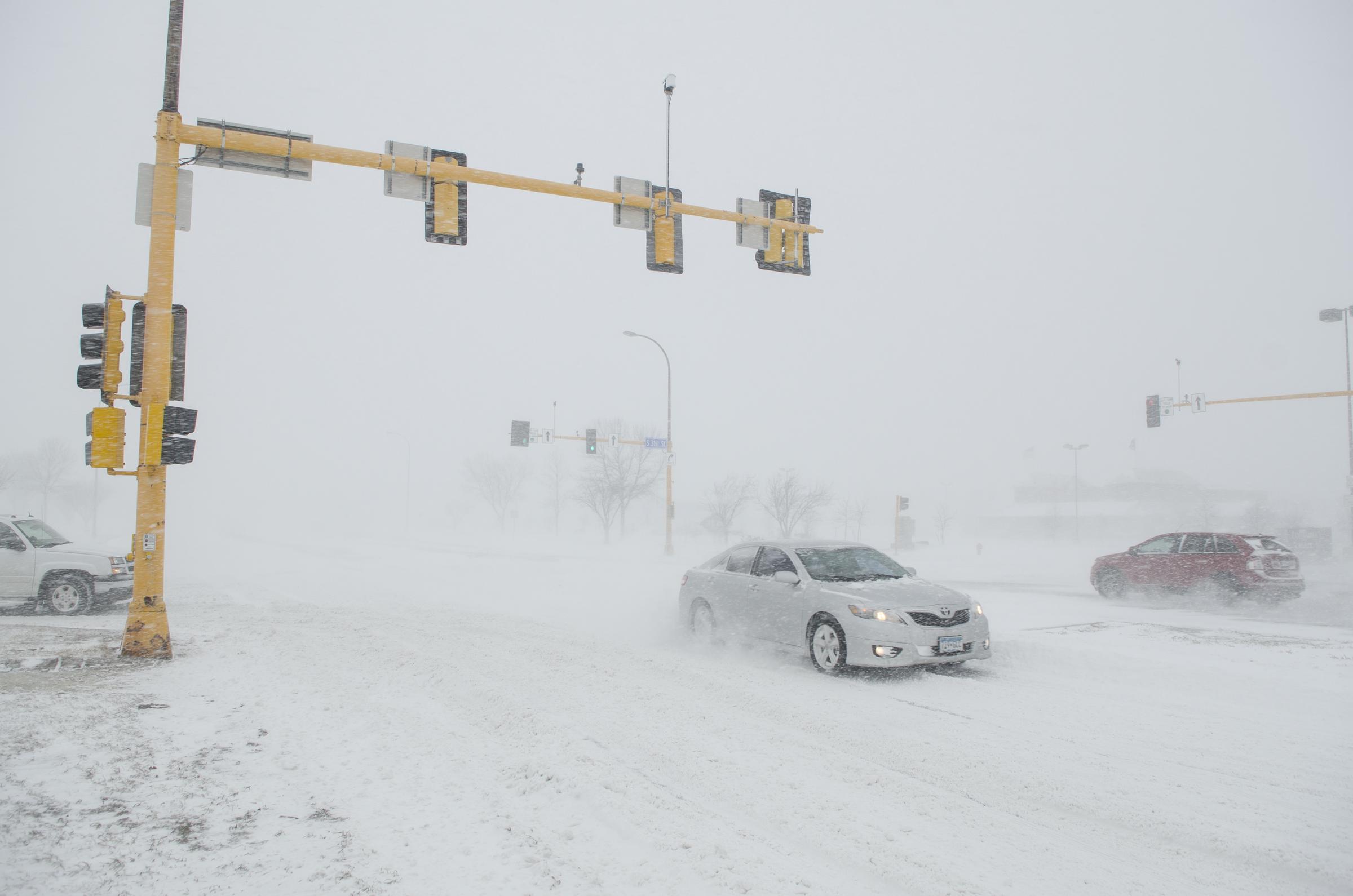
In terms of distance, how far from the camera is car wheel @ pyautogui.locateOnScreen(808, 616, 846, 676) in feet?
25.6

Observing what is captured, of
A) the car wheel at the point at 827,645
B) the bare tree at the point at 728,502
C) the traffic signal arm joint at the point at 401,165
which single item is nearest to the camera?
the car wheel at the point at 827,645

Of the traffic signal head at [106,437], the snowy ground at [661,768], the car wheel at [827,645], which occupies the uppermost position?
the traffic signal head at [106,437]

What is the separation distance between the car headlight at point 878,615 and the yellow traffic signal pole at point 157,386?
750 centimetres

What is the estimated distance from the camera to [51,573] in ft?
40.0

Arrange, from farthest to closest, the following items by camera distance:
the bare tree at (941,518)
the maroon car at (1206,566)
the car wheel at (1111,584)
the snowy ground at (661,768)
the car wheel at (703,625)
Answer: the bare tree at (941,518) → the car wheel at (1111,584) → the maroon car at (1206,566) → the car wheel at (703,625) → the snowy ground at (661,768)

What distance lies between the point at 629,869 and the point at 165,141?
31.1ft

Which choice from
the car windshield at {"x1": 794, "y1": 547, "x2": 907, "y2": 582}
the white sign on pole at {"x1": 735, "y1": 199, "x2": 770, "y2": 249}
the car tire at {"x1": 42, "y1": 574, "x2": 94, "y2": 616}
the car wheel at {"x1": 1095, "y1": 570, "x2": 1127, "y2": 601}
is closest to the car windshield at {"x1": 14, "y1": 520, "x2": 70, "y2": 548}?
the car tire at {"x1": 42, "y1": 574, "x2": 94, "y2": 616}

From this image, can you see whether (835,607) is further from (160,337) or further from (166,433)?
(160,337)

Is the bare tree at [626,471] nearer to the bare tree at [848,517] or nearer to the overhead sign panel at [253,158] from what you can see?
the bare tree at [848,517]

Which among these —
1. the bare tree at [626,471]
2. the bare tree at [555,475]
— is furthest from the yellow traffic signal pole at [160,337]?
the bare tree at [555,475]

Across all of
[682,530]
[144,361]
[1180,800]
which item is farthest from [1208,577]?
[682,530]

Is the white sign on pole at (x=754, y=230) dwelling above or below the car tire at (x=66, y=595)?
above

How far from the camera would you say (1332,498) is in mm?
84062

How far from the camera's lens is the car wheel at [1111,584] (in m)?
16.4
